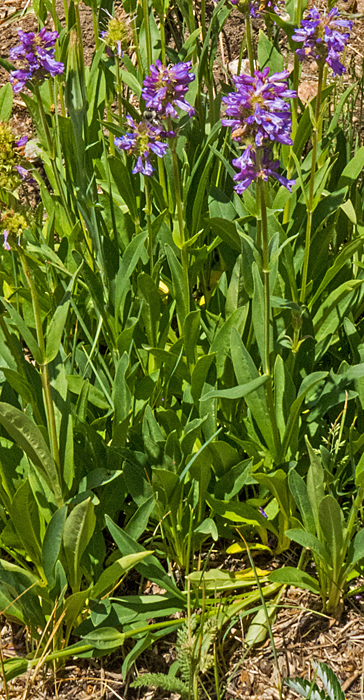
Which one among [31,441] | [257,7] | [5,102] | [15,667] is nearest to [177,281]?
[31,441]

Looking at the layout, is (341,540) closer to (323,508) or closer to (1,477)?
(323,508)

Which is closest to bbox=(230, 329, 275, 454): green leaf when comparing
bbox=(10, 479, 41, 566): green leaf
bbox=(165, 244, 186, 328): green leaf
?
bbox=(165, 244, 186, 328): green leaf

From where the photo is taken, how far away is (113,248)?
217 cm

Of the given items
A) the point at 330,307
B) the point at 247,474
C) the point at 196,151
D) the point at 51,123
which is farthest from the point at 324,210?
the point at 51,123

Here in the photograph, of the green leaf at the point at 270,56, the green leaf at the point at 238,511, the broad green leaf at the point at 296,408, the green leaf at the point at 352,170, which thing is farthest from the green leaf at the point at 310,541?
the green leaf at the point at 270,56

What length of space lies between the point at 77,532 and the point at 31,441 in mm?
241

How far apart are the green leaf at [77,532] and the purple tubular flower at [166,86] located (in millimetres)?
959

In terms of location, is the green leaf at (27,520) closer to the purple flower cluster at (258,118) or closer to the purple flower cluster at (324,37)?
the purple flower cluster at (258,118)

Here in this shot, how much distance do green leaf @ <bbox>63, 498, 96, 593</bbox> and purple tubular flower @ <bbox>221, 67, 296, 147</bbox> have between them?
87cm

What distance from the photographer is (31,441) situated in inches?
59.9

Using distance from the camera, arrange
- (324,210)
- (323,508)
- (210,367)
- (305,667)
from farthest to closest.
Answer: (324,210) < (210,367) < (305,667) < (323,508)

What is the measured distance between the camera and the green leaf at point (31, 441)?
1.45m

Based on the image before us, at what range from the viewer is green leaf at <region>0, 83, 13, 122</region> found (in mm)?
2688

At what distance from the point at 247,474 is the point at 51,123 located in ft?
5.71
